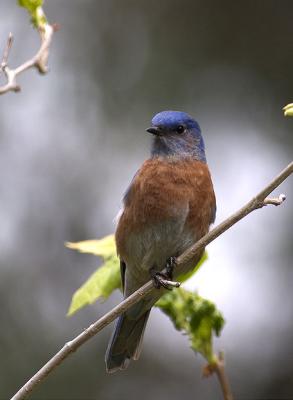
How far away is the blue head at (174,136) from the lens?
5.62m

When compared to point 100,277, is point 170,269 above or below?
above

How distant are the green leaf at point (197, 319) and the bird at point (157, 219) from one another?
0.59m

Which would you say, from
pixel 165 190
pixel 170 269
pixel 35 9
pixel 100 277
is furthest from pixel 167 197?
pixel 35 9

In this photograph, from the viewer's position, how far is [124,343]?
18.2 feet

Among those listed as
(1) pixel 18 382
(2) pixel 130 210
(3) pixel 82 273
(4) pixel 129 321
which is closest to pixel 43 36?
(2) pixel 130 210

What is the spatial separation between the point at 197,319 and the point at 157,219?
104 cm

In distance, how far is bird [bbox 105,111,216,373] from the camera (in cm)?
535

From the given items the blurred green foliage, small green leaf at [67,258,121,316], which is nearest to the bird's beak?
small green leaf at [67,258,121,316]

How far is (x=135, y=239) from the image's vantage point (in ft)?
17.9

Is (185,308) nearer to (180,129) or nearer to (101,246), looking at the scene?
(101,246)

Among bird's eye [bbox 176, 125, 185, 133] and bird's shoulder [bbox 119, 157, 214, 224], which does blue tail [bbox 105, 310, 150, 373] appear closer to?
bird's shoulder [bbox 119, 157, 214, 224]

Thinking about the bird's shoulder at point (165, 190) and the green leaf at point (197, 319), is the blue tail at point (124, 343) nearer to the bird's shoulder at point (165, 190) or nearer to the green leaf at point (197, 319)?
the bird's shoulder at point (165, 190)

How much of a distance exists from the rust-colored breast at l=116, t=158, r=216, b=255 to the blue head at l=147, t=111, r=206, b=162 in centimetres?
10

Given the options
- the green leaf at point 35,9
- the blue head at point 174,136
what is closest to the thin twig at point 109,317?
the green leaf at point 35,9
